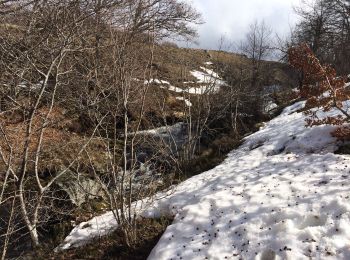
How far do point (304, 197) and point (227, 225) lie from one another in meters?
1.48

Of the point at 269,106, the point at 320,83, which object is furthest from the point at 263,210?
the point at 269,106

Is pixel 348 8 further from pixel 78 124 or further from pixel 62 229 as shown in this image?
pixel 62 229

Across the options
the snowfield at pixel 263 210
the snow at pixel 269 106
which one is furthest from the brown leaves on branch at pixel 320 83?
the snow at pixel 269 106

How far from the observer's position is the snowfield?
6367mm

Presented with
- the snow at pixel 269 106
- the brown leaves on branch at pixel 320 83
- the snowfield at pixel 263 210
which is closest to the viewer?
the snowfield at pixel 263 210

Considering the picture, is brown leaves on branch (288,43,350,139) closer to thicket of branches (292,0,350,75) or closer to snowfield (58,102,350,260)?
snowfield (58,102,350,260)

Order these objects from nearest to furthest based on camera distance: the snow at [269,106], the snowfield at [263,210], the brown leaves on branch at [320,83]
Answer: the snowfield at [263,210], the brown leaves on branch at [320,83], the snow at [269,106]

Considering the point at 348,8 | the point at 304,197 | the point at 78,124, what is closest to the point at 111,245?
the point at 304,197

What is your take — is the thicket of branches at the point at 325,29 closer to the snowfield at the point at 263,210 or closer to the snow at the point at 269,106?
the snow at the point at 269,106

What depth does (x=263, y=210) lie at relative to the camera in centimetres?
742

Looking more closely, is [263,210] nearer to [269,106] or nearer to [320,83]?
[320,83]

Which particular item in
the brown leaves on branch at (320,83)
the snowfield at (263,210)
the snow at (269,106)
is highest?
the brown leaves on branch at (320,83)

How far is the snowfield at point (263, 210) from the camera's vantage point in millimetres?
6367

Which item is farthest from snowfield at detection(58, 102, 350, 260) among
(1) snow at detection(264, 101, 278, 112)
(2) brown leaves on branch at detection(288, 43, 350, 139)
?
(1) snow at detection(264, 101, 278, 112)
